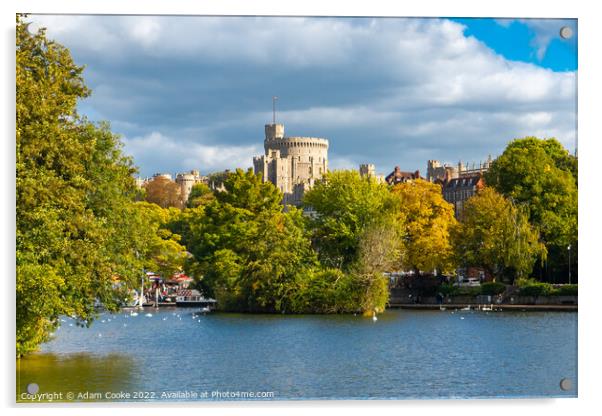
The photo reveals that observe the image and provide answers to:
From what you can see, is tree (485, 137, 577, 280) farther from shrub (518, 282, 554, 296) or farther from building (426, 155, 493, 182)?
building (426, 155, 493, 182)

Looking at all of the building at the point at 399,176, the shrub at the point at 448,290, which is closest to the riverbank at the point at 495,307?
the shrub at the point at 448,290

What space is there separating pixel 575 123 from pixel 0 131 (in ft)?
32.6

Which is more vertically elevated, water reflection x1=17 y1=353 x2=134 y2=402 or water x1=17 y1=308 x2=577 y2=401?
water reflection x1=17 y1=353 x2=134 y2=402

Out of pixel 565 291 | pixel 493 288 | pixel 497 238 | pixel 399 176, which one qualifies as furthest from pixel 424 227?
pixel 399 176

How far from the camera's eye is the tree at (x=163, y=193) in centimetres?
12581

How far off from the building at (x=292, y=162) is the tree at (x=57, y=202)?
103892 mm

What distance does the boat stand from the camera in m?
65.0

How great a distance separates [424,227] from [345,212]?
5.23 m

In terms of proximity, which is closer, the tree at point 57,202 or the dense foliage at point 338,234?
the tree at point 57,202

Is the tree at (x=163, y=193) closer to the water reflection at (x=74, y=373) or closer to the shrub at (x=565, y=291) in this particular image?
the shrub at (x=565, y=291)

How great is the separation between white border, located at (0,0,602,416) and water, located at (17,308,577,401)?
0.79 m

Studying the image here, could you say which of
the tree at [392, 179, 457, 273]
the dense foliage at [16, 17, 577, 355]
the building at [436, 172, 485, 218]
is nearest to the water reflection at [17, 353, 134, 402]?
the dense foliage at [16, 17, 577, 355]

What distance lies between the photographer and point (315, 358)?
30.9 meters
